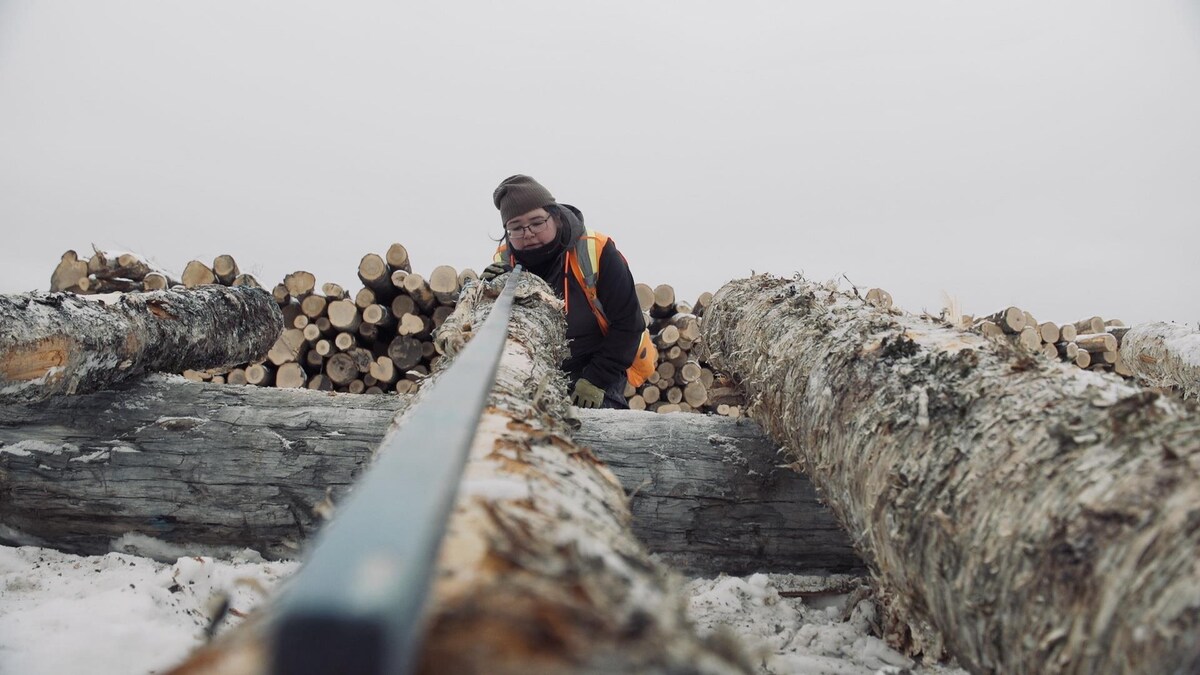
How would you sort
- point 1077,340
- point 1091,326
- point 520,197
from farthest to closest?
point 1091,326 < point 1077,340 < point 520,197

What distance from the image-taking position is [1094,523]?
0.88 m

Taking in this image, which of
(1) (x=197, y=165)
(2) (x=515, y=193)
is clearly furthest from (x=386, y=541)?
(1) (x=197, y=165)

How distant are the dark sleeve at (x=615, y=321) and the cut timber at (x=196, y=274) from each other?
3242mm

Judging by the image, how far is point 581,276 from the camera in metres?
3.75

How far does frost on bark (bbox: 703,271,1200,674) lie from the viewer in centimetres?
80

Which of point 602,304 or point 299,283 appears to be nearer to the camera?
point 602,304

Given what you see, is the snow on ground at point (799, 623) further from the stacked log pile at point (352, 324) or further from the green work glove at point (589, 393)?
the stacked log pile at point (352, 324)

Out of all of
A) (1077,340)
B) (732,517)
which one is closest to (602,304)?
(732,517)

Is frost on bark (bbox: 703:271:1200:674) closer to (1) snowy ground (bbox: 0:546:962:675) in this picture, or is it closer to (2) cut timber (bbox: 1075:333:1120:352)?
(1) snowy ground (bbox: 0:546:962:675)

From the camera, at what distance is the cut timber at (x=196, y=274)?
5.09 meters

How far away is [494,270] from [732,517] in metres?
1.88

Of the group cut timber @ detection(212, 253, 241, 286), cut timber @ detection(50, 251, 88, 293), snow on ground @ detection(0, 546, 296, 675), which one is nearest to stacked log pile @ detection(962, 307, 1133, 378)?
snow on ground @ detection(0, 546, 296, 675)

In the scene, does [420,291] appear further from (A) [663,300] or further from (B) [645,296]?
(A) [663,300]

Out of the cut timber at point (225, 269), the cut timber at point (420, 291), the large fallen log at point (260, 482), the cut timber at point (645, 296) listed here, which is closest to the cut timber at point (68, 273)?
the cut timber at point (225, 269)
